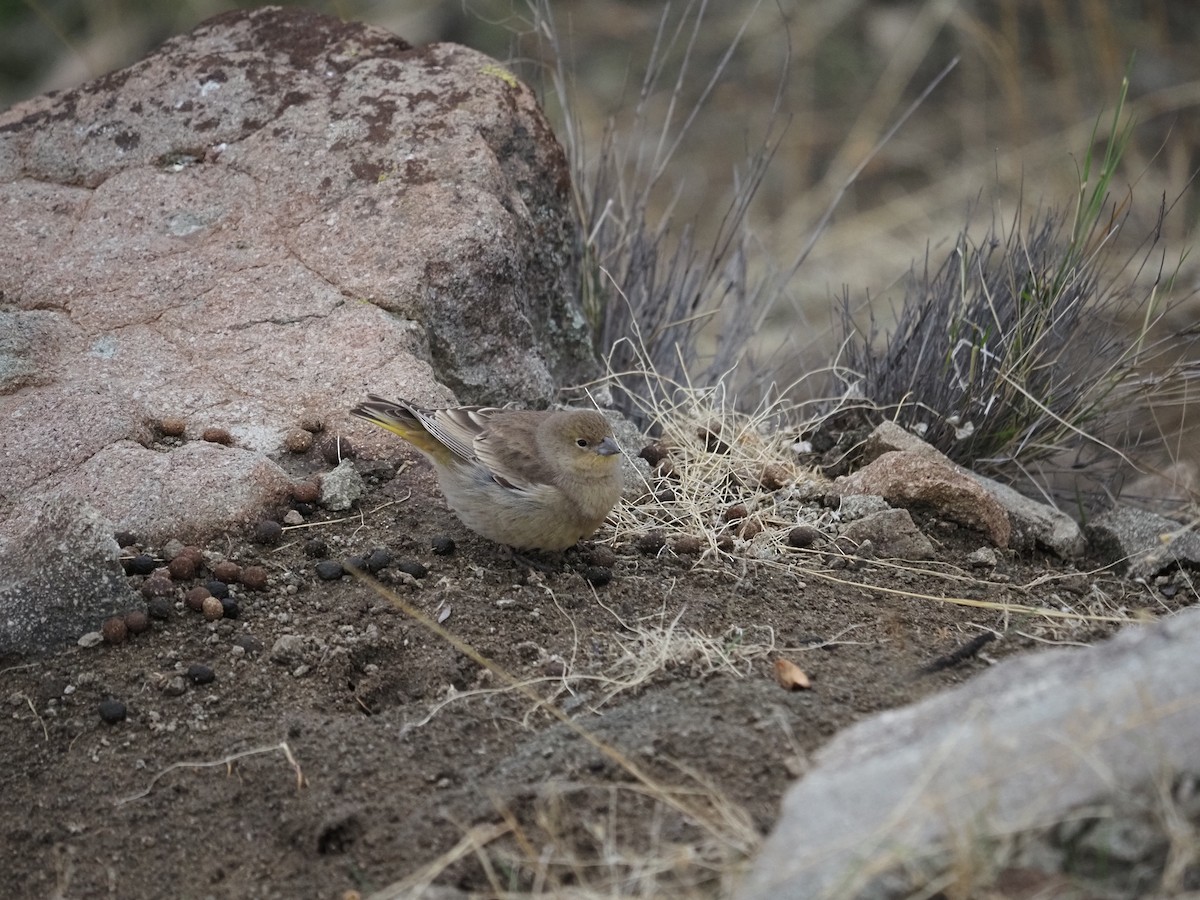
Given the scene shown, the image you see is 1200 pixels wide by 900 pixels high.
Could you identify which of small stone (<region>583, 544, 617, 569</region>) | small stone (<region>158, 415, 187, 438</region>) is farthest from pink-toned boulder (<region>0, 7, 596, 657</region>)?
small stone (<region>583, 544, 617, 569</region>)

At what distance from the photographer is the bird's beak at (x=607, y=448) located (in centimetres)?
451

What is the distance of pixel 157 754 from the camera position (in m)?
3.60

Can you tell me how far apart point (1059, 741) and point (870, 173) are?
9693 millimetres

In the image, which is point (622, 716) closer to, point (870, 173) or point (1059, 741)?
point (1059, 741)

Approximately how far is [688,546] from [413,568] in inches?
37.3

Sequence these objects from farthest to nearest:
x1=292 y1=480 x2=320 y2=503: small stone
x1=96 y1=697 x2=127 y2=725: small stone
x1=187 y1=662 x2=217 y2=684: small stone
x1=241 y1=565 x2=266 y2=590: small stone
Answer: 1. x1=292 y1=480 x2=320 y2=503: small stone
2. x1=241 y1=565 x2=266 y2=590: small stone
3. x1=187 y1=662 x2=217 y2=684: small stone
4. x1=96 y1=697 x2=127 y2=725: small stone

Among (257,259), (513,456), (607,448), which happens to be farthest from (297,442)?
(607,448)

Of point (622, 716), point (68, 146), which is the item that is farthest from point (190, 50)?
point (622, 716)

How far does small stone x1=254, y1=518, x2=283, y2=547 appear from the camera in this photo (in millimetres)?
4355

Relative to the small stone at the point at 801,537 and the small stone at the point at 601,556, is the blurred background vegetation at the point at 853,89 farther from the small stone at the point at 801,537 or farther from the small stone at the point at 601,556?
the small stone at the point at 601,556

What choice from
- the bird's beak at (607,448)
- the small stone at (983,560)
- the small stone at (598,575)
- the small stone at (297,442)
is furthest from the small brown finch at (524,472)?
the small stone at (983,560)

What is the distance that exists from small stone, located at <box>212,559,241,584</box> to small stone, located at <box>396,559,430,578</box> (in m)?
0.51

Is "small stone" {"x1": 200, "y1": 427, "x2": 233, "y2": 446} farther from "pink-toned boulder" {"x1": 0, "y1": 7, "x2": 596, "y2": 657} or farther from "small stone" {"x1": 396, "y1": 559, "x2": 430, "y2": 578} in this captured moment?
"small stone" {"x1": 396, "y1": 559, "x2": 430, "y2": 578}

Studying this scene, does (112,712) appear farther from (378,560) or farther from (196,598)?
(378,560)
